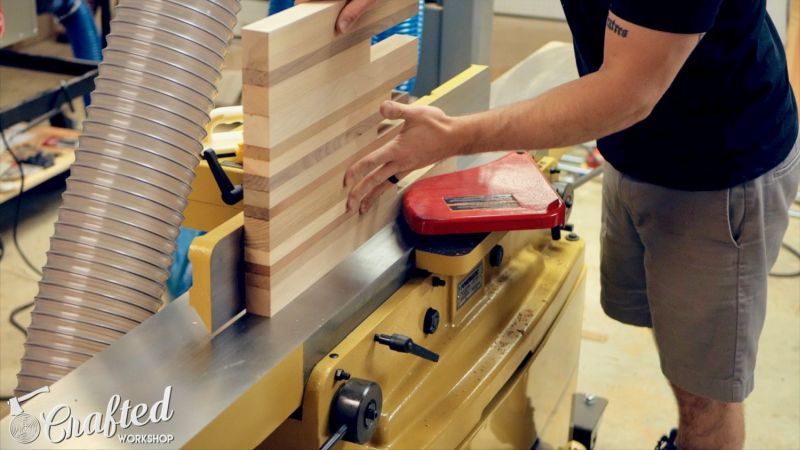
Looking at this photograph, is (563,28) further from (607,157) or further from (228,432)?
(228,432)

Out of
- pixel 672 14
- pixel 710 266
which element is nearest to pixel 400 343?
pixel 672 14

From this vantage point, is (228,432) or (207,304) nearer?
(228,432)

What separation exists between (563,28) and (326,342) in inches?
152

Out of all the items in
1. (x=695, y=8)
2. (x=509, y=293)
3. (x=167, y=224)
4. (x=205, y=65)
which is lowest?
(x=509, y=293)

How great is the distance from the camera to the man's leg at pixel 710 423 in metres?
1.74

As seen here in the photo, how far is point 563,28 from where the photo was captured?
15.7 feet

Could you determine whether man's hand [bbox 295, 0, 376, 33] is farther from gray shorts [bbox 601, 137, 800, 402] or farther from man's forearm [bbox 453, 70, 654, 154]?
gray shorts [bbox 601, 137, 800, 402]

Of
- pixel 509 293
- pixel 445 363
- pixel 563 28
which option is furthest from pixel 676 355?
pixel 563 28


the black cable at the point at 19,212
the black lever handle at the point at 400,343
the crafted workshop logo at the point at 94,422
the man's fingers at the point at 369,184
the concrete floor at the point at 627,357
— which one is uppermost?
the man's fingers at the point at 369,184

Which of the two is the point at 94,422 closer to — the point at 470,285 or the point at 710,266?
the point at 470,285

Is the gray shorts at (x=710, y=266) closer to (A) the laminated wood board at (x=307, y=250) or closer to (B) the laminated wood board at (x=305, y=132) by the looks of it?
(A) the laminated wood board at (x=307, y=250)

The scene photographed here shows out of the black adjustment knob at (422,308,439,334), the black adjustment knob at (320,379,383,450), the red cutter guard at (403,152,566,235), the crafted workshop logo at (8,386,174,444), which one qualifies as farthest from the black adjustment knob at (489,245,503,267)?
the crafted workshop logo at (8,386,174,444)

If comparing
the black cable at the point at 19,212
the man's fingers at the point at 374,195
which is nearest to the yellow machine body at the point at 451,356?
the man's fingers at the point at 374,195

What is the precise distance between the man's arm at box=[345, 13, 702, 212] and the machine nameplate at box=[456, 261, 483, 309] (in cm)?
21
